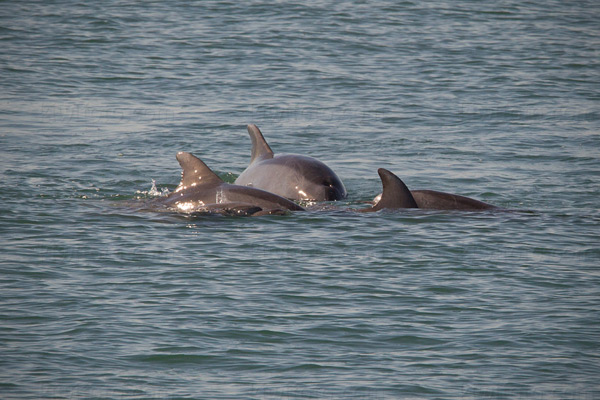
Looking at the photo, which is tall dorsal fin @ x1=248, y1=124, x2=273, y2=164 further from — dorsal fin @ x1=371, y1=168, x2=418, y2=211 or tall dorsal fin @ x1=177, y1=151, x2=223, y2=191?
dorsal fin @ x1=371, y1=168, x2=418, y2=211

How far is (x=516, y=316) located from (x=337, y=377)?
8.21 ft

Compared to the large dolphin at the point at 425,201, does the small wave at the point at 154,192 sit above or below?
below

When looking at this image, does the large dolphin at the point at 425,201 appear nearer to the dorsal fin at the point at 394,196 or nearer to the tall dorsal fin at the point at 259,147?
the dorsal fin at the point at 394,196

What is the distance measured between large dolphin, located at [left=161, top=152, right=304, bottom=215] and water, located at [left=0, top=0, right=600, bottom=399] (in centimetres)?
33

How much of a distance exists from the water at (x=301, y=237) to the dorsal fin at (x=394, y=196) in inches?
8.4

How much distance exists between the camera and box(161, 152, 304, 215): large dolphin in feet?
44.7

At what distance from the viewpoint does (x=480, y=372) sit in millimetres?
8539

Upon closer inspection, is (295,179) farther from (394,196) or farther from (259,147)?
(394,196)

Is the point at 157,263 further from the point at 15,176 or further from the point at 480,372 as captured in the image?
the point at 15,176

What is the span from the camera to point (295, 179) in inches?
592

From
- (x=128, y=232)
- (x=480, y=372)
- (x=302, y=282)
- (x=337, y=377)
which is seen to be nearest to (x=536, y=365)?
(x=480, y=372)

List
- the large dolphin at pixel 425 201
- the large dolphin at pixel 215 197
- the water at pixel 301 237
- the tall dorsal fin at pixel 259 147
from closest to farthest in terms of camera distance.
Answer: the water at pixel 301 237, the large dolphin at pixel 215 197, the large dolphin at pixel 425 201, the tall dorsal fin at pixel 259 147

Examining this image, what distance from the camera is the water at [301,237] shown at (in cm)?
860

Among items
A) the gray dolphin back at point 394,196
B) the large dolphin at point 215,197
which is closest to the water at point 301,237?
the gray dolphin back at point 394,196
